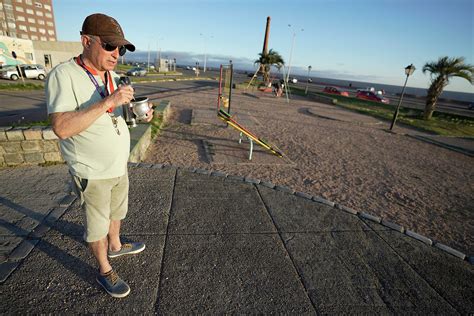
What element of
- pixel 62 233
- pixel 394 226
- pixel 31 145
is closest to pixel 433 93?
pixel 394 226

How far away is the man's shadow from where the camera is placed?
2166mm

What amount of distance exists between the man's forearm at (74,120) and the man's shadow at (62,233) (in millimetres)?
1386

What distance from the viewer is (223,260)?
2.43 metres

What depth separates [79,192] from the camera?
1756 mm

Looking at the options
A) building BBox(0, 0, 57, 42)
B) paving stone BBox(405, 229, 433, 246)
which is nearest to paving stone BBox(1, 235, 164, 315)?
paving stone BBox(405, 229, 433, 246)

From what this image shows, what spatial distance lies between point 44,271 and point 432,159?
31.1ft

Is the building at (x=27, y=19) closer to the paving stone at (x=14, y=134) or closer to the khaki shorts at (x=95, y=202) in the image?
the paving stone at (x=14, y=134)

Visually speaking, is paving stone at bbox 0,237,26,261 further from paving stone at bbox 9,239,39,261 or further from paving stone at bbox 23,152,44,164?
paving stone at bbox 23,152,44,164

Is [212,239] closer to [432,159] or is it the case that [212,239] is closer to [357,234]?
[357,234]

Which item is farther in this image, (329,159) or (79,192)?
(329,159)

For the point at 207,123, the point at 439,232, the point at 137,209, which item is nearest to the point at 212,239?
the point at 137,209

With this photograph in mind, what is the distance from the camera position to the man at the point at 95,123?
1479 millimetres

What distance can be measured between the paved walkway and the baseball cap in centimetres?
197

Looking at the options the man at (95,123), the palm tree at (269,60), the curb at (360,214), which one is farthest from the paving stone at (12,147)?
the palm tree at (269,60)
